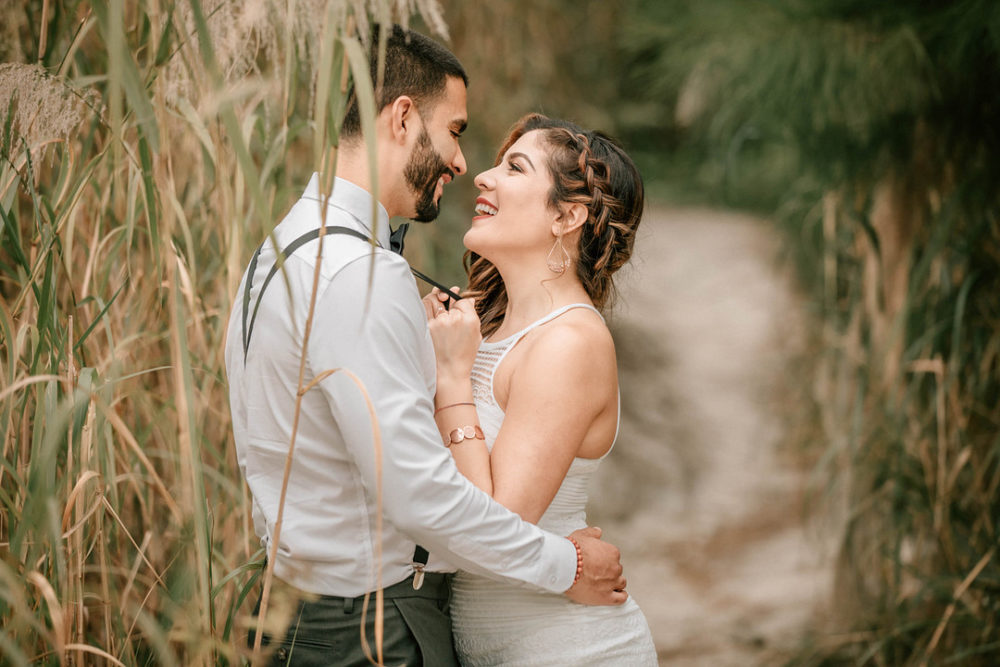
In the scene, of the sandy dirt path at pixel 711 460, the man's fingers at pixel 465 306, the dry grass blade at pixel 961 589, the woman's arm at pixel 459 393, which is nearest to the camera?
the woman's arm at pixel 459 393

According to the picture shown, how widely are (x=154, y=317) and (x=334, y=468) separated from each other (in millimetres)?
609

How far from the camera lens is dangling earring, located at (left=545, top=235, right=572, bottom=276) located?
1.94 meters

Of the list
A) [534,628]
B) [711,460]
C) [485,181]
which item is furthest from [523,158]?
[711,460]

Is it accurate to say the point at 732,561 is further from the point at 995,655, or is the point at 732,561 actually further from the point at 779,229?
the point at 995,655

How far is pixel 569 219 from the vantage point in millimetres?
1927

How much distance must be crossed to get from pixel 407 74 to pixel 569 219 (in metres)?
0.51

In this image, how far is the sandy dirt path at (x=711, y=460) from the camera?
13.9ft

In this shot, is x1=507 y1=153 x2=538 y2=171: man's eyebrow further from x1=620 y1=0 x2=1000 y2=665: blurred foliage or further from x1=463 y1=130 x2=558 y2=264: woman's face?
x1=620 y1=0 x2=1000 y2=665: blurred foliage

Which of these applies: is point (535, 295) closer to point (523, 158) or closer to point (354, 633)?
point (523, 158)

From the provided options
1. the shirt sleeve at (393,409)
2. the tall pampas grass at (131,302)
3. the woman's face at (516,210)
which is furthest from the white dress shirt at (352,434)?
the woman's face at (516,210)

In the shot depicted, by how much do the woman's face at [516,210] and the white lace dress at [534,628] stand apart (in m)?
0.37

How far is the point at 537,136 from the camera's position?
1.98 metres

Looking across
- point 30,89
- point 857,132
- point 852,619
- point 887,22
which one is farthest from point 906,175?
point 30,89

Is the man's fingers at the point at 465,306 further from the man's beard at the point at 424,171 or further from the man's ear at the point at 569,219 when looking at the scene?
the man's ear at the point at 569,219
